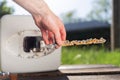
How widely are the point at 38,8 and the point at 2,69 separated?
10.8 inches

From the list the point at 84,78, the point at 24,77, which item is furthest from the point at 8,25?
the point at 84,78

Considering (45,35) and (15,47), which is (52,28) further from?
(15,47)

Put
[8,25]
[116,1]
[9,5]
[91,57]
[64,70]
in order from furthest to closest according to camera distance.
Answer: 1. [91,57]
2. [116,1]
3. [64,70]
4. [9,5]
5. [8,25]

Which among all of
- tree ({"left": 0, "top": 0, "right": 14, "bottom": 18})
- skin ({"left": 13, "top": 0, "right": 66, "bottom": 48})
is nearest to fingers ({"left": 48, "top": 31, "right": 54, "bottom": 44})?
skin ({"left": 13, "top": 0, "right": 66, "bottom": 48})

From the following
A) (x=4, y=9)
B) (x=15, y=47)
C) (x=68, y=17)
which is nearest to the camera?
(x=15, y=47)

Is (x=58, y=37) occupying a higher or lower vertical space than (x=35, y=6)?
lower

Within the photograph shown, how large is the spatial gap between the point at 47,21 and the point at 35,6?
8 centimetres

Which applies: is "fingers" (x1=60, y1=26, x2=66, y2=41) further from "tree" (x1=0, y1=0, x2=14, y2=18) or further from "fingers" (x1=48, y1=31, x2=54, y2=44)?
"tree" (x1=0, y1=0, x2=14, y2=18)

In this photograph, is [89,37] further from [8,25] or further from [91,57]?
[91,57]

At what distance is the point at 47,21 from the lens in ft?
4.45

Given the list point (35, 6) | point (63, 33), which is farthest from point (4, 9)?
point (63, 33)

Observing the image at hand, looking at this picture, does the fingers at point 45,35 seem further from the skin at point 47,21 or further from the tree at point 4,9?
the tree at point 4,9

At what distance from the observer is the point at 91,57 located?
318 cm

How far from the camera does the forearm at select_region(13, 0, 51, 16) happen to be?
1325 millimetres
